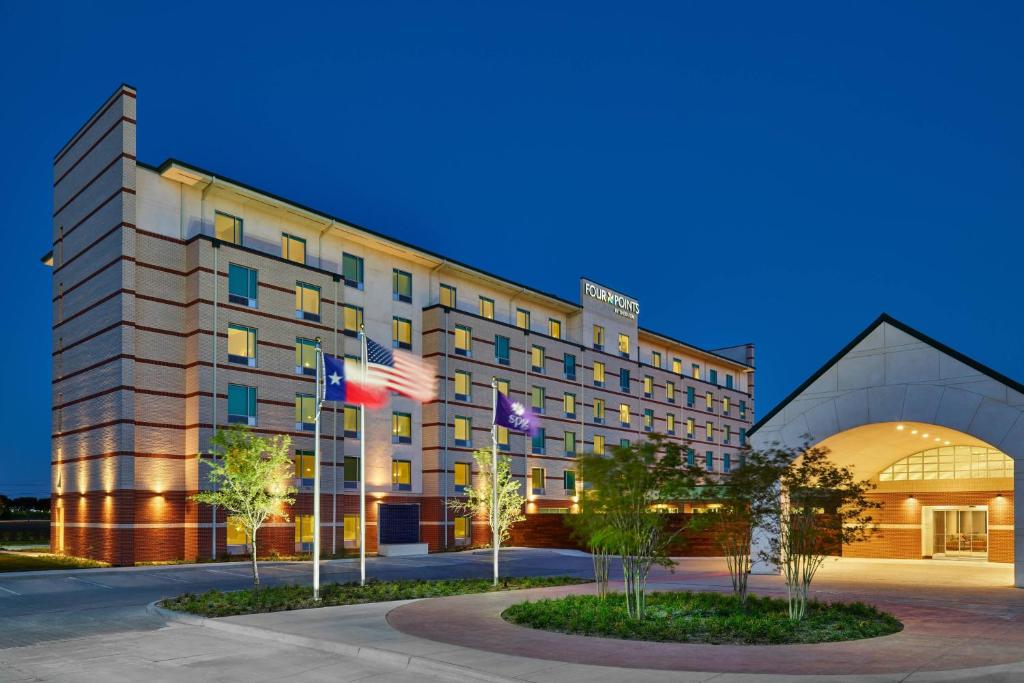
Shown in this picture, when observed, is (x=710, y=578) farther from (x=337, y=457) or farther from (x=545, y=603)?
(x=337, y=457)

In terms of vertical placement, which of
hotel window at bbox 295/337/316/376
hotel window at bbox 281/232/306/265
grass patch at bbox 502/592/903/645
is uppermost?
hotel window at bbox 281/232/306/265

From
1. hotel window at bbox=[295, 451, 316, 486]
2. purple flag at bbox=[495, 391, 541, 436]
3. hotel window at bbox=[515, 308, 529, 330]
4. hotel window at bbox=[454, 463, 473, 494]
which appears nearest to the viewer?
purple flag at bbox=[495, 391, 541, 436]

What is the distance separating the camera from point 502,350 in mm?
62625

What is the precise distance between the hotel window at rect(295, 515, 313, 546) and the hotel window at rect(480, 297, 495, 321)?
855 inches

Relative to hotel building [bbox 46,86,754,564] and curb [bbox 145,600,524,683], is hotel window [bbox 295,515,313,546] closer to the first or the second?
hotel building [bbox 46,86,754,564]

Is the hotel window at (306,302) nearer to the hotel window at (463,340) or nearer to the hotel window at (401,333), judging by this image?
the hotel window at (401,333)

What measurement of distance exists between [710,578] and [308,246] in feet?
97.1

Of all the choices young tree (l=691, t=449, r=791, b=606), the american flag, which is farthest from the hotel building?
young tree (l=691, t=449, r=791, b=606)

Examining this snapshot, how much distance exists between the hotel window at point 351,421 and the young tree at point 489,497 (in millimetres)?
7229

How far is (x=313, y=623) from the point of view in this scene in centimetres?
1944

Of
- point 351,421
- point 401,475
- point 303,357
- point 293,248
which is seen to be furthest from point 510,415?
point 401,475

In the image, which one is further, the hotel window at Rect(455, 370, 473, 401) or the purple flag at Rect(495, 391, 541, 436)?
the hotel window at Rect(455, 370, 473, 401)

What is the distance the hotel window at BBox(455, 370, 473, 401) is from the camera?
59.0m

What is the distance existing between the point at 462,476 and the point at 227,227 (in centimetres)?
2232
